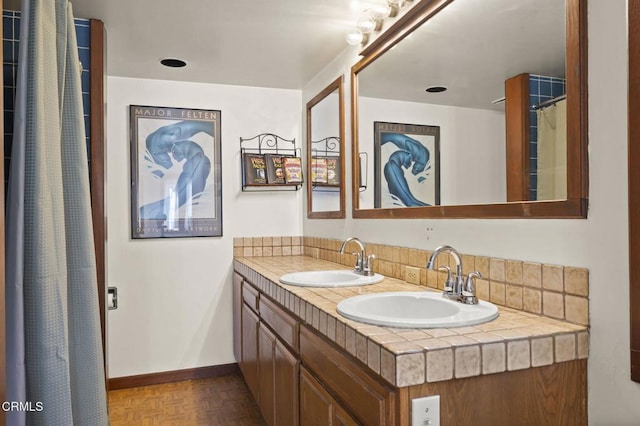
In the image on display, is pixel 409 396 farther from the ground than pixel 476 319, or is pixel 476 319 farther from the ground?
pixel 476 319

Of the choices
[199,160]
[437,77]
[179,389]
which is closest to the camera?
[437,77]

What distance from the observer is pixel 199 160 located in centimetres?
318

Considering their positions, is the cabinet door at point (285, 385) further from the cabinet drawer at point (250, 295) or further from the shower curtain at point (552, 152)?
the shower curtain at point (552, 152)

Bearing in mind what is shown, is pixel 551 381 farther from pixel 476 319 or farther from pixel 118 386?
pixel 118 386

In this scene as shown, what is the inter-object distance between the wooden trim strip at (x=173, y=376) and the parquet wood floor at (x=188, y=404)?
3cm

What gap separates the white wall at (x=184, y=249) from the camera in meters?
3.00

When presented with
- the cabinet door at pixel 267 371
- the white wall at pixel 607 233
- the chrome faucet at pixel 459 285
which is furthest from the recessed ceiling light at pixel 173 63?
the white wall at pixel 607 233

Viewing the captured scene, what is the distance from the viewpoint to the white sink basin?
1.17 meters

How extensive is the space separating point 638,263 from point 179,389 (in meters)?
2.79

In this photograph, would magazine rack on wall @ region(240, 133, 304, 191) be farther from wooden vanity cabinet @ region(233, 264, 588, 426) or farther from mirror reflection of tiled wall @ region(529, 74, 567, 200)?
mirror reflection of tiled wall @ region(529, 74, 567, 200)

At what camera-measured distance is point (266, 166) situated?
324 centimetres

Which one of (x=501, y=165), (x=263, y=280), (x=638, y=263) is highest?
(x=501, y=165)

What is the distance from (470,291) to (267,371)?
44.9 inches

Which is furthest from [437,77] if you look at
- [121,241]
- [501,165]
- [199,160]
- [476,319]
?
[121,241]
